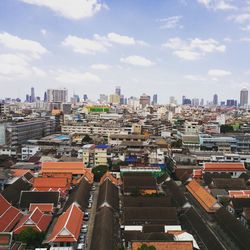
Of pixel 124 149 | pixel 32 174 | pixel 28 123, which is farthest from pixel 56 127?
pixel 32 174

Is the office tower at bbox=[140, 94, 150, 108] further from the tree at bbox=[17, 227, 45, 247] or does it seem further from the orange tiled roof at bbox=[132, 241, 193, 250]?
the orange tiled roof at bbox=[132, 241, 193, 250]

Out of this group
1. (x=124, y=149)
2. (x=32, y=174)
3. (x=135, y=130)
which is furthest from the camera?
(x=135, y=130)

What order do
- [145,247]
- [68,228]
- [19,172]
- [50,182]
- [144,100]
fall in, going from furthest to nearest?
[144,100] → [19,172] → [50,182] → [68,228] → [145,247]

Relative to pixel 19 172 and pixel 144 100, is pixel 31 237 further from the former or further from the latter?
pixel 144 100

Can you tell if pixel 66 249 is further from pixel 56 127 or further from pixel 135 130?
pixel 56 127

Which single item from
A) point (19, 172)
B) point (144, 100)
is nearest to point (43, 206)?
point (19, 172)

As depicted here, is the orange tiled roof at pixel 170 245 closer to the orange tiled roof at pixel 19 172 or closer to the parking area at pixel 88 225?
the parking area at pixel 88 225
